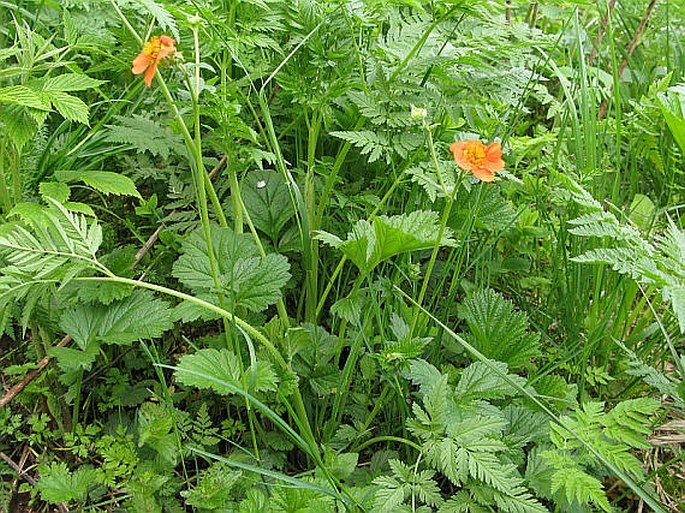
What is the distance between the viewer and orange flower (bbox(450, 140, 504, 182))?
3.93 ft

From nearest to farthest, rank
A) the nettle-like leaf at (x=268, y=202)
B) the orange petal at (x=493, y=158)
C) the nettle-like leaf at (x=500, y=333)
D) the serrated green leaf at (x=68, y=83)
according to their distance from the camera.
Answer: the orange petal at (x=493, y=158) < the serrated green leaf at (x=68, y=83) < the nettle-like leaf at (x=500, y=333) < the nettle-like leaf at (x=268, y=202)

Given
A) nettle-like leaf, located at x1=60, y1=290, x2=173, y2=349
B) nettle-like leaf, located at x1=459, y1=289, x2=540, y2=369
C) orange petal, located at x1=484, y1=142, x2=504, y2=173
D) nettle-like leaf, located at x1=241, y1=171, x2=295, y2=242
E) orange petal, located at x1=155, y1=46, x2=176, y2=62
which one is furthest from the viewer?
nettle-like leaf, located at x1=241, y1=171, x2=295, y2=242

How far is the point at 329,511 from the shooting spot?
1253 millimetres

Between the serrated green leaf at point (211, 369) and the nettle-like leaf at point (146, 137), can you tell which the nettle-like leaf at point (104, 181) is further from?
the serrated green leaf at point (211, 369)

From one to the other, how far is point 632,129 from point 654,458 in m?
1.06

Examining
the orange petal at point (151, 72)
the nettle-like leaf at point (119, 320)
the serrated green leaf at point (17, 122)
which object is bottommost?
the nettle-like leaf at point (119, 320)

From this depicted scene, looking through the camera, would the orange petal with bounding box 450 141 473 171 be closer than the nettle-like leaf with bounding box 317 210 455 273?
Yes

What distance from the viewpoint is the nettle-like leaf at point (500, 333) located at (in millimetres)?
1561

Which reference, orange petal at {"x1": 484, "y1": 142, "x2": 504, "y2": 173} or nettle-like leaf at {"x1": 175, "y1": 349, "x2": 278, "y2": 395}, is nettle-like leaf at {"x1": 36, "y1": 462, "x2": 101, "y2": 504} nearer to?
nettle-like leaf at {"x1": 175, "y1": 349, "x2": 278, "y2": 395}

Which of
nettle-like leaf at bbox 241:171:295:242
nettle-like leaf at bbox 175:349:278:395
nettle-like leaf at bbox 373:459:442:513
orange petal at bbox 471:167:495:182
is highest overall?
orange petal at bbox 471:167:495:182

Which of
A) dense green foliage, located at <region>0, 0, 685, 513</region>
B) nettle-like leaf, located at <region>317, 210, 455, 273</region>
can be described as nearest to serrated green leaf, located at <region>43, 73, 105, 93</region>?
dense green foliage, located at <region>0, 0, 685, 513</region>

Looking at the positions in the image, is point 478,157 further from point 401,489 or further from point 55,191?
point 55,191

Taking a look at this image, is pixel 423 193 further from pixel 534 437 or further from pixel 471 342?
pixel 534 437

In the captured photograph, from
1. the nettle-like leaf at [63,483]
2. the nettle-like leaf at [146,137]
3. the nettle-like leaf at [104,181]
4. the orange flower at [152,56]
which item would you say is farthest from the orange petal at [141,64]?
the nettle-like leaf at [63,483]
